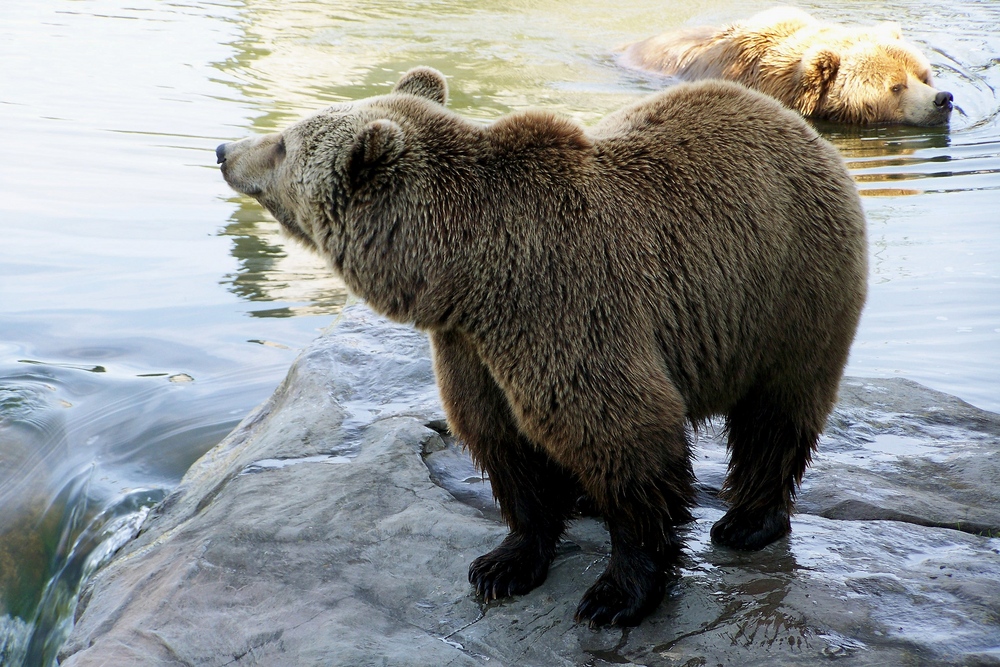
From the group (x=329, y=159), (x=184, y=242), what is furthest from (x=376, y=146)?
(x=184, y=242)

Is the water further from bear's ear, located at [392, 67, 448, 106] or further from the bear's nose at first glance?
bear's ear, located at [392, 67, 448, 106]

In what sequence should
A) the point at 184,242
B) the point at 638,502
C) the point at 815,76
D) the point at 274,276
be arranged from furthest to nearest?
1. the point at 815,76
2. the point at 184,242
3. the point at 274,276
4. the point at 638,502

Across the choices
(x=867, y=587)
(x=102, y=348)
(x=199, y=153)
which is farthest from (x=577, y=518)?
(x=199, y=153)

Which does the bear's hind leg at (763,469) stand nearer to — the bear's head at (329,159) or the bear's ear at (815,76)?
the bear's head at (329,159)

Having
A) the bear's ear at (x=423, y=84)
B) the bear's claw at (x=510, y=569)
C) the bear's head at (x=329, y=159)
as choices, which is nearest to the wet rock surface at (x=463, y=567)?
the bear's claw at (x=510, y=569)

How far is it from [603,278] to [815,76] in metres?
10.4

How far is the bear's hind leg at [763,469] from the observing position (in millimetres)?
4109

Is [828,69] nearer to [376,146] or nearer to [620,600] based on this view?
[376,146]

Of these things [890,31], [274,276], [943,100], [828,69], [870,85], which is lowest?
[274,276]

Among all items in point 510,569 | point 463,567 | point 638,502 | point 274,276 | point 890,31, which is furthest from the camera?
point 890,31

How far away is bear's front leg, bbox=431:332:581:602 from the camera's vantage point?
390cm

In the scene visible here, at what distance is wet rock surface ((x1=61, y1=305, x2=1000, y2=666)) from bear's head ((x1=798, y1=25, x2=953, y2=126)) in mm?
8396

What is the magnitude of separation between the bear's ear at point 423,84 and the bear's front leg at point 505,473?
1119 mm

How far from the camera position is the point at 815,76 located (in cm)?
1283
